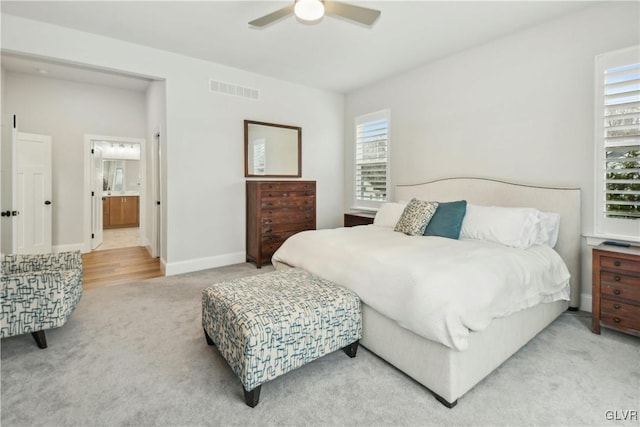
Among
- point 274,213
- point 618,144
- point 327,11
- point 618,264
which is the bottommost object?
point 618,264

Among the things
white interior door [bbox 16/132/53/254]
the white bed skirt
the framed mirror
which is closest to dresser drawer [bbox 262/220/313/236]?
the framed mirror

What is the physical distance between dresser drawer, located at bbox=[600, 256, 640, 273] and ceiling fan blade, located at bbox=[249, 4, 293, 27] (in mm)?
3073

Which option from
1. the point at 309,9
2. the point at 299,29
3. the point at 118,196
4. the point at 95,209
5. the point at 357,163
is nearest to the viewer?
the point at 309,9

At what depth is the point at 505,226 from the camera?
108 inches

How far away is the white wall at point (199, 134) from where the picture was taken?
12.0ft

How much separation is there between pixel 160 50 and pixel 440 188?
12.7 feet

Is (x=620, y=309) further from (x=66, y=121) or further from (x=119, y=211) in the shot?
(x=119, y=211)

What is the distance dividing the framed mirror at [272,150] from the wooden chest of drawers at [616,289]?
12.7 ft

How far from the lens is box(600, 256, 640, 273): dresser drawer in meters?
2.30

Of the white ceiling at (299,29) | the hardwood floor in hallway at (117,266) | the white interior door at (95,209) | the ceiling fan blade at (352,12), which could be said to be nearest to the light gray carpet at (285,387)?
the hardwood floor in hallway at (117,266)

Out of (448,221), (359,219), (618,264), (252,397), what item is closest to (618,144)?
(618,264)

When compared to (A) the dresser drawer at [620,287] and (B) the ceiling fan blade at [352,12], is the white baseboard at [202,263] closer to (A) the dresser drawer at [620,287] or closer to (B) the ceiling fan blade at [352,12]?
(B) the ceiling fan blade at [352,12]

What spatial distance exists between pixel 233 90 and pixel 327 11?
8.09 feet

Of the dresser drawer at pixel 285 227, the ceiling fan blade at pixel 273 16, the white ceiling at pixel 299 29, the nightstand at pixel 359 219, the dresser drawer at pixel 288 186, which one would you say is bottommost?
the dresser drawer at pixel 285 227
